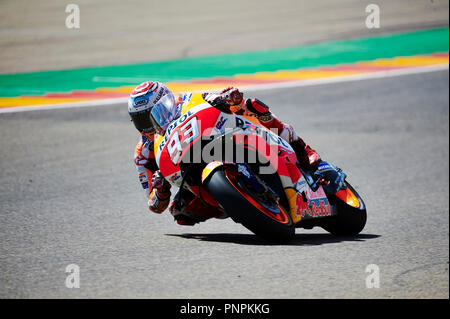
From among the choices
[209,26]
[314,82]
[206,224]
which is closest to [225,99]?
[206,224]

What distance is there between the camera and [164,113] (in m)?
5.38

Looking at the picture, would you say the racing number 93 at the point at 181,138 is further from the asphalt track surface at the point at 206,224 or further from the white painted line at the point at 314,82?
the white painted line at the point at 314,82

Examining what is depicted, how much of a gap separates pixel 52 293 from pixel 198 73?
31.1 ft

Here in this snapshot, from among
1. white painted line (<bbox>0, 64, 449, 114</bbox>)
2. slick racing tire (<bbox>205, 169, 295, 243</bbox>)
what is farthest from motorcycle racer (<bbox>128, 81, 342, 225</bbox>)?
white painted line (<bbox>0, 64, 449, 114</bbox>)

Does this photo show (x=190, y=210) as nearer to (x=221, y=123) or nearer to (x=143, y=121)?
(x=143, y=121)

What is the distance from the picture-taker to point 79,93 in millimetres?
11969

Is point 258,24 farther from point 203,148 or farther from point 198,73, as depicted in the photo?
point 203,148

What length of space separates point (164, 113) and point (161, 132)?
0.45 feet

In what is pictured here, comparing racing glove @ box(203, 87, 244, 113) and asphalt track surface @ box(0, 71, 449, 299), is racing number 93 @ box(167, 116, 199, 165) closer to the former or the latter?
racing glove @ box(203, 87, 244, 113)

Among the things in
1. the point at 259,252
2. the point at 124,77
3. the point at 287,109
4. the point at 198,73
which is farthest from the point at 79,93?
the point at 259,252

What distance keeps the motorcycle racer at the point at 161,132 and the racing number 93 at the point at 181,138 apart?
207 millimetres

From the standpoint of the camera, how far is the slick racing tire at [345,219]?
583 cm

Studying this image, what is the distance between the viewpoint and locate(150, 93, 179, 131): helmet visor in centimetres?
537

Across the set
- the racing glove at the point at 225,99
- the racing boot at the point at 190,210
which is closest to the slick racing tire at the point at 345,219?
the racing boot at the point at 190,210
